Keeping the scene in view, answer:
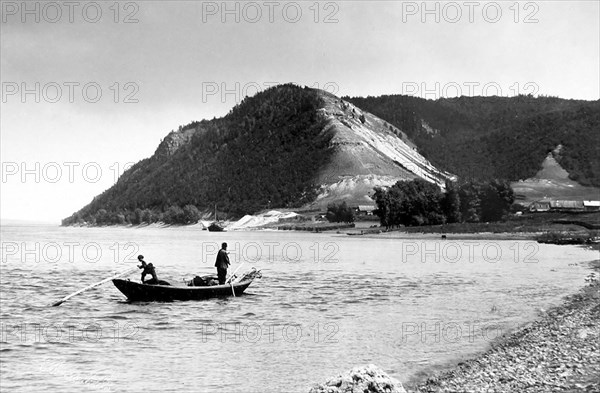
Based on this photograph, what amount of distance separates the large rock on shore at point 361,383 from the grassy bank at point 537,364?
513 centimetres

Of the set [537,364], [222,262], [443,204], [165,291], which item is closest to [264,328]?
[165,291]

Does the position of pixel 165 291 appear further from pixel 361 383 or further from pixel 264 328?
pixel 361 383

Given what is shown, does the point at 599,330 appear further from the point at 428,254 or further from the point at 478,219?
the point at 478,219

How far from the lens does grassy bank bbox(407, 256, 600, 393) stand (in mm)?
16125

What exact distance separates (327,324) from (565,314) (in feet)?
41.2

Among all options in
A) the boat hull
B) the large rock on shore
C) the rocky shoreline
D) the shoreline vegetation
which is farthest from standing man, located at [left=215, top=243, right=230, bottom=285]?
the shoreline vegetation

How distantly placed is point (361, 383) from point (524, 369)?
8.53m

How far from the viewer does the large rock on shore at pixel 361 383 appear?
12.0 metres

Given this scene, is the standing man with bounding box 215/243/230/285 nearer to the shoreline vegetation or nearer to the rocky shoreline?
the rocky shoreline

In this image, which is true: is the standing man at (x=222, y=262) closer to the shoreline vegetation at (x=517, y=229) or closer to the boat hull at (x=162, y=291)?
the boat hull at (x=162, y=291)

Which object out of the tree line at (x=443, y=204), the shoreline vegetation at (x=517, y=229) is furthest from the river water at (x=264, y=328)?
the tree line at (x=443, y=204)

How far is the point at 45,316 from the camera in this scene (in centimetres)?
3381

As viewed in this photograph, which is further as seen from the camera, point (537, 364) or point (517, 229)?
point (517, 229)

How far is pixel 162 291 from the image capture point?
38.1 meters
